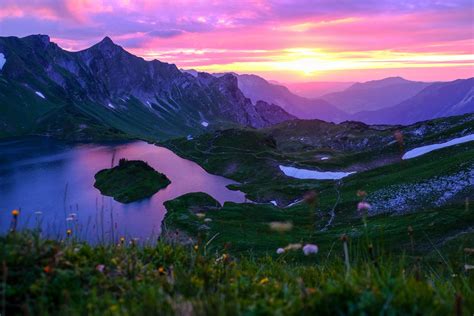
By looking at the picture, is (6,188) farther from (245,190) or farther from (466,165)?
(466,165)

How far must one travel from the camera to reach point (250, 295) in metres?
5.36

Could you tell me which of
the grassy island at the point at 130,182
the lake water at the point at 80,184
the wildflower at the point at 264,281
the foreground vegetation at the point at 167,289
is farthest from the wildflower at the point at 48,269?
the grassy island at the point at 130,182

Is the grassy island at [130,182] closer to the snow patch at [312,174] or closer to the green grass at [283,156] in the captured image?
the green grass at [283,156]

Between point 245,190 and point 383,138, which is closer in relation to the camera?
point 245,190

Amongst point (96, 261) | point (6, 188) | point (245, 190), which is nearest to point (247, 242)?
point (96, 261)

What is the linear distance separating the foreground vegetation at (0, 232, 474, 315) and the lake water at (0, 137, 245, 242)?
45687 mm

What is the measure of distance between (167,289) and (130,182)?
4425 inches

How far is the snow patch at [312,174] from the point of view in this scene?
11562 centimetres

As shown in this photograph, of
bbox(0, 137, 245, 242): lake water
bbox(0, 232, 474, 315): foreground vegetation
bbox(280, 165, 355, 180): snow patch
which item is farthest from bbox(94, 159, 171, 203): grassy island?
bbox(0, 232, 474, 315): foreground vegetation

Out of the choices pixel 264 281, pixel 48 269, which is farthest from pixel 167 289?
pixel 48 269

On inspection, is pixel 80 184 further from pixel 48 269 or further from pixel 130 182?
pixel 48 269

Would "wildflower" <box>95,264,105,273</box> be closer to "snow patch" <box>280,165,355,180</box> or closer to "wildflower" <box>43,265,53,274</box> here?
"wildflower" <box>43,265,53,274</box>

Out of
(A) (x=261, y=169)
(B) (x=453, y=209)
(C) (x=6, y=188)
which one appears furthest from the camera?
(A) (x=261, y=169)

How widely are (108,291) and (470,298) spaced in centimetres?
482
